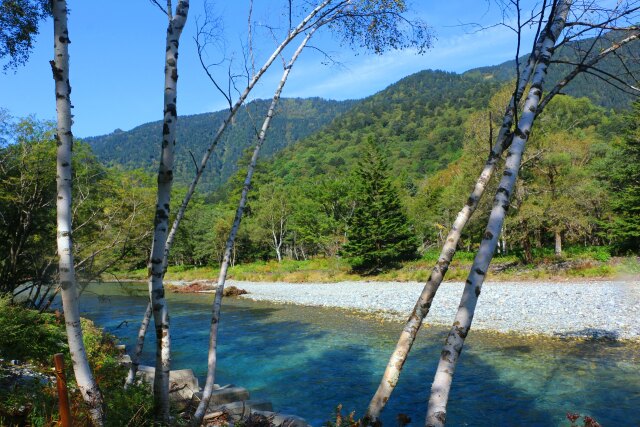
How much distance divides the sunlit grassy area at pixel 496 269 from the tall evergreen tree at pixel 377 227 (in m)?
1.29

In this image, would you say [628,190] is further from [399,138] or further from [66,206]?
Answer: [399,138]

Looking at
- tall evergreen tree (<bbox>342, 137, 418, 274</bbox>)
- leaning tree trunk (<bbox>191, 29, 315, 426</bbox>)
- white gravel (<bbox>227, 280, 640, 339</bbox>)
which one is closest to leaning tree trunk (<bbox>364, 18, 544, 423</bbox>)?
leaning tree trunk (<bbox>191, 29, 315, 426</bbox>)

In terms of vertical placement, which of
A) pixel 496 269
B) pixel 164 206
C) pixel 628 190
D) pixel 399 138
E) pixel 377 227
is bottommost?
pixel 496 269

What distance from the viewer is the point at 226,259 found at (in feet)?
15.2

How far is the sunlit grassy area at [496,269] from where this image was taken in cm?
2116

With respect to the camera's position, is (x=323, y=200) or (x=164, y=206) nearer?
(x=164, y=206)

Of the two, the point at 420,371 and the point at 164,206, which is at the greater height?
the point at 164,206

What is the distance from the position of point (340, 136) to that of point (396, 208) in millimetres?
87780

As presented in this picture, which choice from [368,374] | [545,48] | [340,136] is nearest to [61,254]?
[545,48]

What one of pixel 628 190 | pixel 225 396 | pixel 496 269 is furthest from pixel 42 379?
pixel 628 190

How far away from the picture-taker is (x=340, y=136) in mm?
119000

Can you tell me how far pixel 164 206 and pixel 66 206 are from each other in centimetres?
68

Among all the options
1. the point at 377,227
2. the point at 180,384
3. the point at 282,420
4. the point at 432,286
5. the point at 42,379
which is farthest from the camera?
the point at 377,227

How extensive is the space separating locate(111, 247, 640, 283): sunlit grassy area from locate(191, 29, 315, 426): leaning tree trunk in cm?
1461
